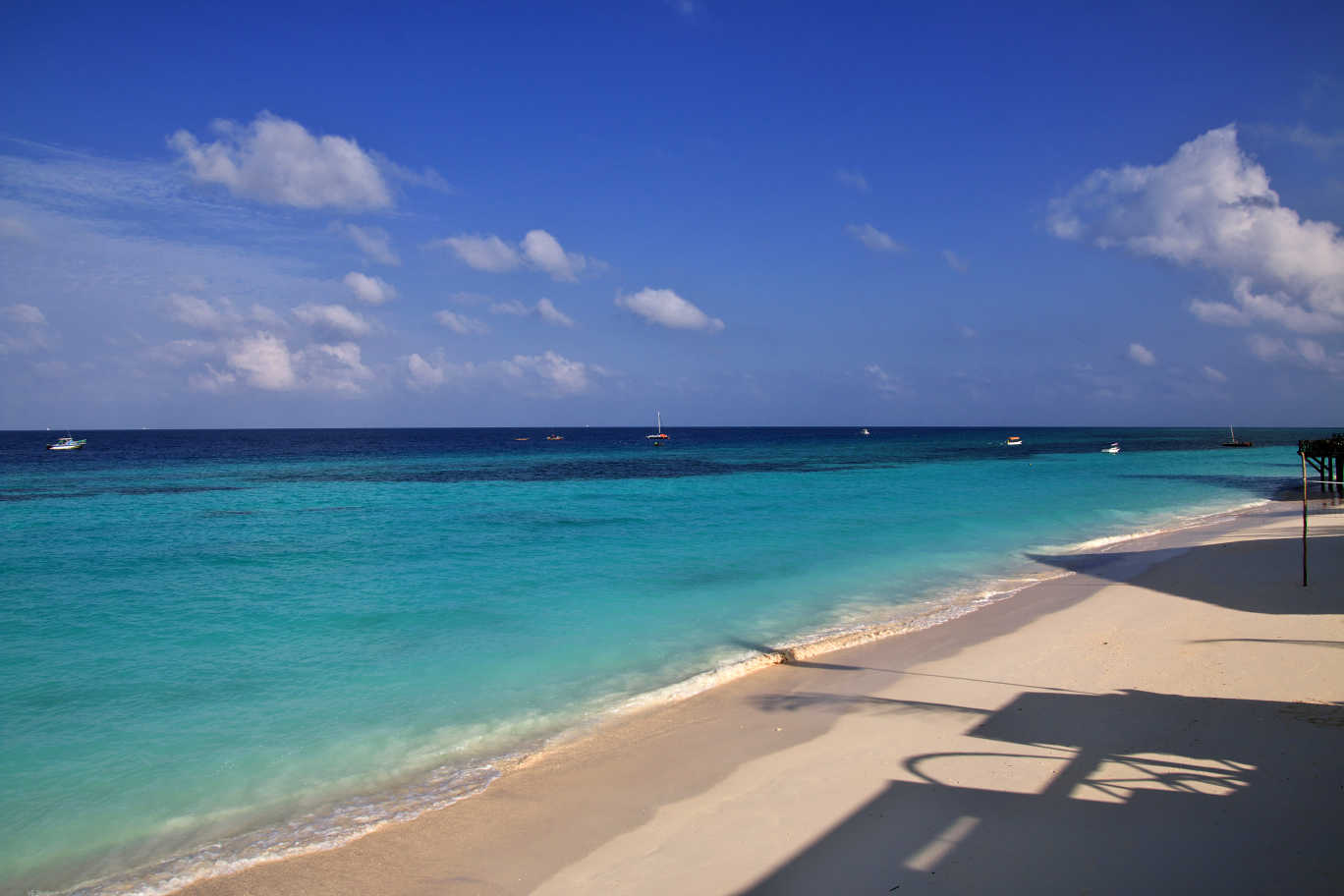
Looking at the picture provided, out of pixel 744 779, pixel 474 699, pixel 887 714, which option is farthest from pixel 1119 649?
pixel 474 699

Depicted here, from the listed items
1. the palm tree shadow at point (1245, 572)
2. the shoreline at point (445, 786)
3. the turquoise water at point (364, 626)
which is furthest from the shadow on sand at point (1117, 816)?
the palm tree shadow at point (1245, 572)

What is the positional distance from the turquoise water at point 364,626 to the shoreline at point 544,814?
13.7 inches

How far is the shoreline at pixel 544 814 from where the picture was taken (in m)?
5.21

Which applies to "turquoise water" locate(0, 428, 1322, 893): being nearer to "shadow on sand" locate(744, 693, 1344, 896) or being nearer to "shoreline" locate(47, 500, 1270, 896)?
"shoreline" locate(47, 500, 1270, 896)

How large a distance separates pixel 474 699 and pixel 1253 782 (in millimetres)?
7967

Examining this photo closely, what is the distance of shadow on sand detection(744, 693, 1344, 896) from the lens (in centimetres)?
460

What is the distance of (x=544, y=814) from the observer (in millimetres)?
5957

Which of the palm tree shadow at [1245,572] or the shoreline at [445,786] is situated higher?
the palm tree shadow at [1245,572]

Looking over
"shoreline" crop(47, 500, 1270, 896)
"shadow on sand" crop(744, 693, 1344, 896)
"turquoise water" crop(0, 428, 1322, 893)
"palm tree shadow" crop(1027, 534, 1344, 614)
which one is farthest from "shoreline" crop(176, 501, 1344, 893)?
"palm tree shadow" crop(1027, 534, 1344, 614)

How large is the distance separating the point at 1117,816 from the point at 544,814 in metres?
4.51

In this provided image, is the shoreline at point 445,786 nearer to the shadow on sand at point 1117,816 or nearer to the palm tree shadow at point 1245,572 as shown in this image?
the shadow on sand at point 1117,816

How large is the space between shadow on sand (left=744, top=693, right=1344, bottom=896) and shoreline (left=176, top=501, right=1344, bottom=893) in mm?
1502

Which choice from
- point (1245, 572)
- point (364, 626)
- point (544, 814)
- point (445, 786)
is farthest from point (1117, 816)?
point (1245, 572)

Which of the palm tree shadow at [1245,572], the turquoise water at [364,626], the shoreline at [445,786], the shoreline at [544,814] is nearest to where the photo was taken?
the shoreline at [544,814]
